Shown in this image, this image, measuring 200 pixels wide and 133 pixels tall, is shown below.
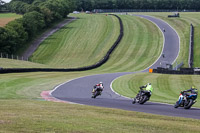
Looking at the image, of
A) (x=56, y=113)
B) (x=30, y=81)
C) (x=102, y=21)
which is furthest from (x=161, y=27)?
(x=56, y=113)

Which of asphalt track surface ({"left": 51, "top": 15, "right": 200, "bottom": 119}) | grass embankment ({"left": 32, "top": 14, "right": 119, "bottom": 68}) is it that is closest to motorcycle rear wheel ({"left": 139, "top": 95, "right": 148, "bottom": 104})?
asphalt track surface ({"left": 51, "top": 15, "right": 200, "bottom": 119})

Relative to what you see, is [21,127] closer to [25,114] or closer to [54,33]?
[25,114]

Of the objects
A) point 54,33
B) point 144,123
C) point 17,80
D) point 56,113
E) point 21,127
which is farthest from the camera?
point 54,33

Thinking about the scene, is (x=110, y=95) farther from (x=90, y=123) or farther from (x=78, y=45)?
(x=78, y=45)

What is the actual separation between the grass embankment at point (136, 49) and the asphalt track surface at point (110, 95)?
2.10 m

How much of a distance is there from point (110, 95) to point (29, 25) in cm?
7061

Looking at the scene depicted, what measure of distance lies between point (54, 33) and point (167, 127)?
97.9 metres

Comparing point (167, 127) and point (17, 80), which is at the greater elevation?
point (167, 127)

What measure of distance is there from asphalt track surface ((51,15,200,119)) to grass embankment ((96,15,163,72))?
6.88ft

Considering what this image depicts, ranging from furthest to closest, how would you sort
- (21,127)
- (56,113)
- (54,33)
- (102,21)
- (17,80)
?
1. (102,21)
2. (54,33)
3. (17,80)
4. (56,113)
5. (21,127)

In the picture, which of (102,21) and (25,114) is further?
(102,21)

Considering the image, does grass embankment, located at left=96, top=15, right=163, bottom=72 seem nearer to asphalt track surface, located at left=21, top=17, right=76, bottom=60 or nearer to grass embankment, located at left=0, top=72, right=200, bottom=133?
asphalt track surface, located at left=21, top=17, right=76, bottom=60

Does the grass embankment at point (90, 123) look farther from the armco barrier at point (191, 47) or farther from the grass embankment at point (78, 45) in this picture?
the grass embankment at point (78, 45)

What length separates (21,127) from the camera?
13414mm
